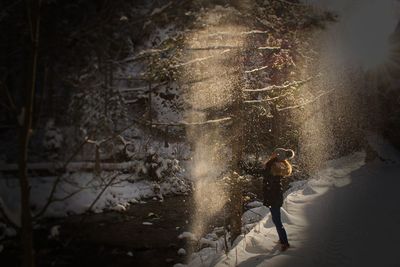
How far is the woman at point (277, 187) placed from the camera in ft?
23.9

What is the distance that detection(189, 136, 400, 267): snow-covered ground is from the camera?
687cm

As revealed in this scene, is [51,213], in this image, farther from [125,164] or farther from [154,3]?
[154,3]

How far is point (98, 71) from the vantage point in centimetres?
421

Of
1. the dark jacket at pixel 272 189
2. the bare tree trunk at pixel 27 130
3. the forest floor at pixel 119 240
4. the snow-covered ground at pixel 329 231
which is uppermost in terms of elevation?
the bare tree trunk at pixel 27 130

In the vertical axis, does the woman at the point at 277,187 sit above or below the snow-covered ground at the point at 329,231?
above

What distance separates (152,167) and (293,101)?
9.11 meters

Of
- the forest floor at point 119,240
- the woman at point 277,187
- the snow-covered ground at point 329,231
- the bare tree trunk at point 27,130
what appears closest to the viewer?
the bare tree trunk at point 27,130

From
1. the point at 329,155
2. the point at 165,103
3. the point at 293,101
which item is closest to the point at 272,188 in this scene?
the point at 293,101

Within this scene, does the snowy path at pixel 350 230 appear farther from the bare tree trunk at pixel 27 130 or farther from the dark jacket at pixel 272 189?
the bare tree trunk at pixel 27 130

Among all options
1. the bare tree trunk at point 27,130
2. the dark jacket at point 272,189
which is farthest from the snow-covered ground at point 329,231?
the bare tree trunk at point 27,130

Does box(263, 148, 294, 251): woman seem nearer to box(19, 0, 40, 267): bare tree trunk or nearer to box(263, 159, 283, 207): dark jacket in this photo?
box(263, 159, 283, 207): dark jacket

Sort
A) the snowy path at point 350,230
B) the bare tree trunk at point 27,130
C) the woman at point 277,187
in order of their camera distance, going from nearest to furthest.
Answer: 1. the bare tree trunk at point 27,130
2. the snowy path at point 350,230
3. the woman at point 277,187

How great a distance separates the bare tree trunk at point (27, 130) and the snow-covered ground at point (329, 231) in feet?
13.8

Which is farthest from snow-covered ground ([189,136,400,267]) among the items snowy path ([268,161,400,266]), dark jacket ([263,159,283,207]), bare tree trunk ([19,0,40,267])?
bare tree trunk ([19,0,40,267])
